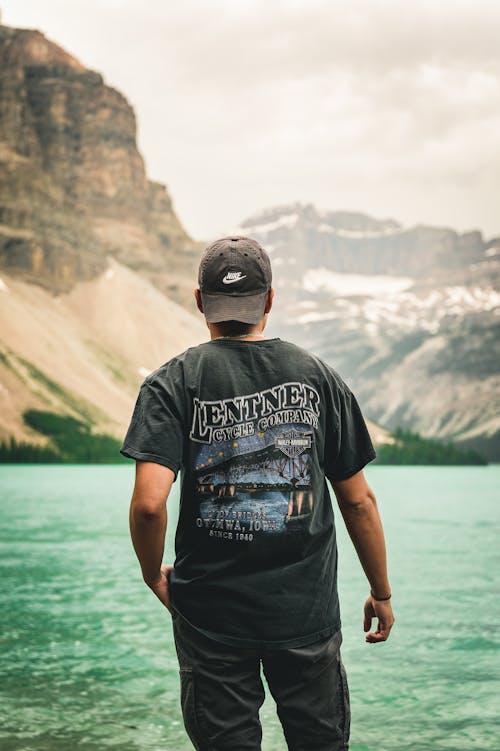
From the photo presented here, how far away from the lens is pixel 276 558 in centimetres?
440

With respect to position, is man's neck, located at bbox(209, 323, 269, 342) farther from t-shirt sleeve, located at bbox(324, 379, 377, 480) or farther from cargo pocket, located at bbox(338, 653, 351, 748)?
cargo pocket, located at bbox(338, 653, 351, 748)

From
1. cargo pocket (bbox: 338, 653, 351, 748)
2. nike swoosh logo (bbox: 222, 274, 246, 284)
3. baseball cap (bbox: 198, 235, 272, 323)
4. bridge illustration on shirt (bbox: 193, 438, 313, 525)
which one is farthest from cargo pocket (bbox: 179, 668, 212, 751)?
nike swoosh logo (bbox: 222, 274, 246, 284)

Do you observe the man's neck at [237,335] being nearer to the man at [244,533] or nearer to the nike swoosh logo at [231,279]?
the man at [244,533]

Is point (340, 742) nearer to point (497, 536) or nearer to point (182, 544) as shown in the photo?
point (182, 544)

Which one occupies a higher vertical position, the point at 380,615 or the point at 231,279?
the point at 231,279

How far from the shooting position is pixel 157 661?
13.9m

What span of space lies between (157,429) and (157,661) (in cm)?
1040

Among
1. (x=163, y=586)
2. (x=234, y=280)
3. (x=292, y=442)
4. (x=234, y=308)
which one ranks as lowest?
(x=163, y=586)

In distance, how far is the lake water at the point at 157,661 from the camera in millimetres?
10094

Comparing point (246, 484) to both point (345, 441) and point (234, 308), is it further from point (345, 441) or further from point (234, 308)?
point (234, 308)

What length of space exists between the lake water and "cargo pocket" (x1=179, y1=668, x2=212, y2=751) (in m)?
5.41

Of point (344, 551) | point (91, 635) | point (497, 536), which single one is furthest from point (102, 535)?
point (91, 635)

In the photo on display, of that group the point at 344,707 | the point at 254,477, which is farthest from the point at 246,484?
the point at 344,707

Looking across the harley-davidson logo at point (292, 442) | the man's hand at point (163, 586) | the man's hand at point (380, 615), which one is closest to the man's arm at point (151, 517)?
the man's hand at point (163, 586)
